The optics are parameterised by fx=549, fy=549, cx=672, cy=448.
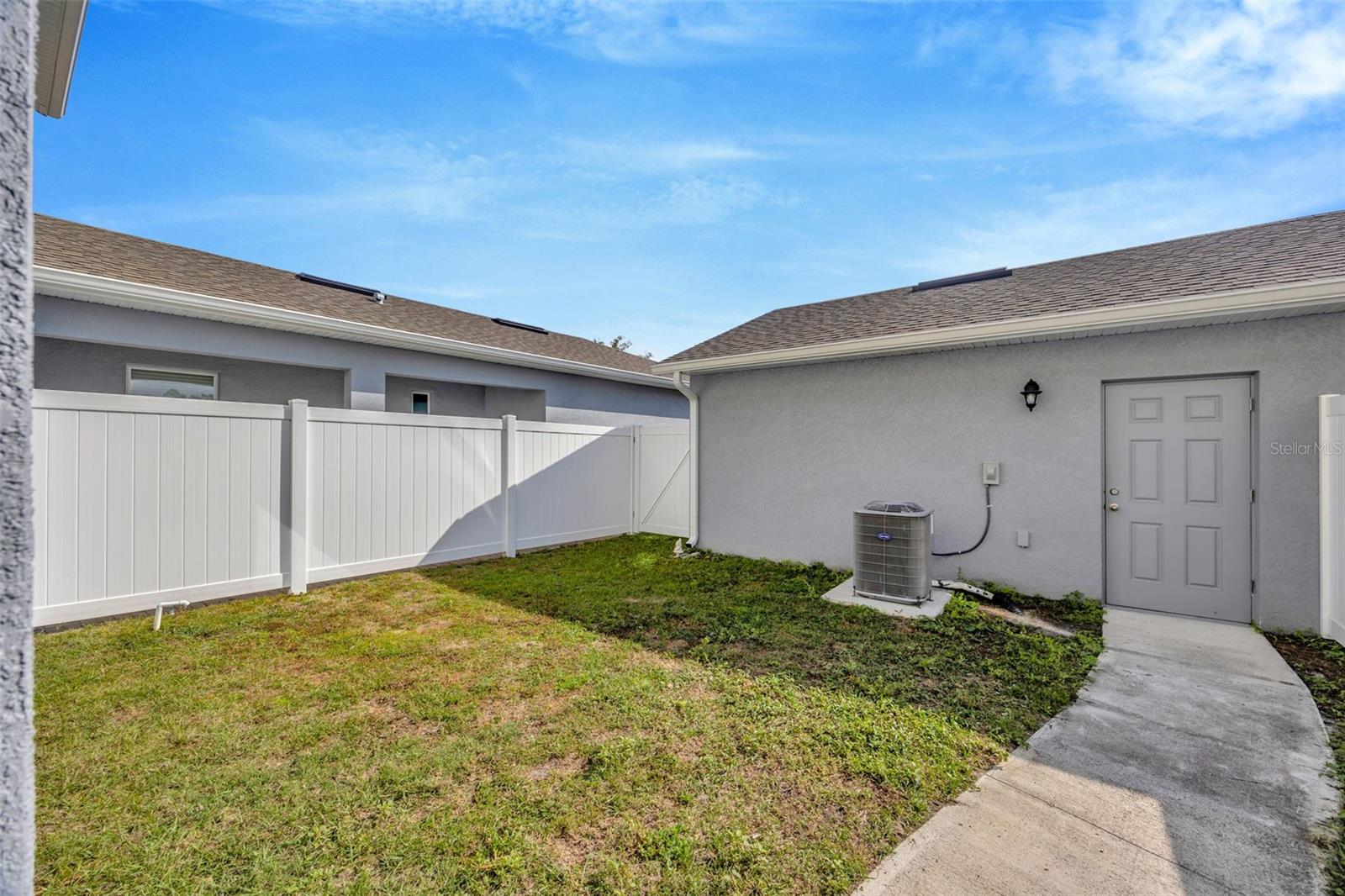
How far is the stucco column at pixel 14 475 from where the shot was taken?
60 centimetres

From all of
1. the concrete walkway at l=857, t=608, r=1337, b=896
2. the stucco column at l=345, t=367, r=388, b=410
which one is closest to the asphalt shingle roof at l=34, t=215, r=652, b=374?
the stucco column at l=345, t=367, r=388, b=410

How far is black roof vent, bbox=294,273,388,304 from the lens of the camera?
922cm

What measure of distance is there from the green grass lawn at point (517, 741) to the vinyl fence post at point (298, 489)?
522 mm

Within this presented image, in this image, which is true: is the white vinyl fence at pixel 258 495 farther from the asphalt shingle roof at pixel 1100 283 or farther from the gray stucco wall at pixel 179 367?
the asphalt shingle roof at pixel 1100 283

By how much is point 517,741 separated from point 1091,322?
595 cm

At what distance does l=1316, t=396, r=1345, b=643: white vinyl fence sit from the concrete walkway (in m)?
1.10

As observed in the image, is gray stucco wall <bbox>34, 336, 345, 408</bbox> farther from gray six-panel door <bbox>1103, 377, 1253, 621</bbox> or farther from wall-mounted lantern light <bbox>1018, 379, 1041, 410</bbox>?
gray six-panel door <bbox>1103, 377, 1253, 621</bbox>

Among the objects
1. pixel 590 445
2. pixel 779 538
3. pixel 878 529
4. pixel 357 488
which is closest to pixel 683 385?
pixel 590 445

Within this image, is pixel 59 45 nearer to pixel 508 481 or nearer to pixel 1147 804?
pixel 1147 804

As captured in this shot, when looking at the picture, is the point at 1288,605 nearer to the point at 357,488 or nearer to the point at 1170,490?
the point at 1170,490

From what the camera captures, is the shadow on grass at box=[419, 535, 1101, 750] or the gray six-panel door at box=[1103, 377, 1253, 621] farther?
the gray six-panel door at box=[1103, 377, 1253, 621]

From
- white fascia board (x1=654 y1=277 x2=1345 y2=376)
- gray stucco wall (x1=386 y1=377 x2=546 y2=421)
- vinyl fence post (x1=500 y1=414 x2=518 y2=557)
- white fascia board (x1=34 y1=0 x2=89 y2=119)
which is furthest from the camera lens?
gray stucco wall (x1=386 y1=377 x2=546 y2=421)

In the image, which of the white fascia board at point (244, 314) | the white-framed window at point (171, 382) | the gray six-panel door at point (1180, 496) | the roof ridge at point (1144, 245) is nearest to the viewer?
the gray six-panel door at point (1180, 496)

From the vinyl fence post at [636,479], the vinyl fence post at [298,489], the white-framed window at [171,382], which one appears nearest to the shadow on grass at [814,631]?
the vinyl fence post at [298,489]
